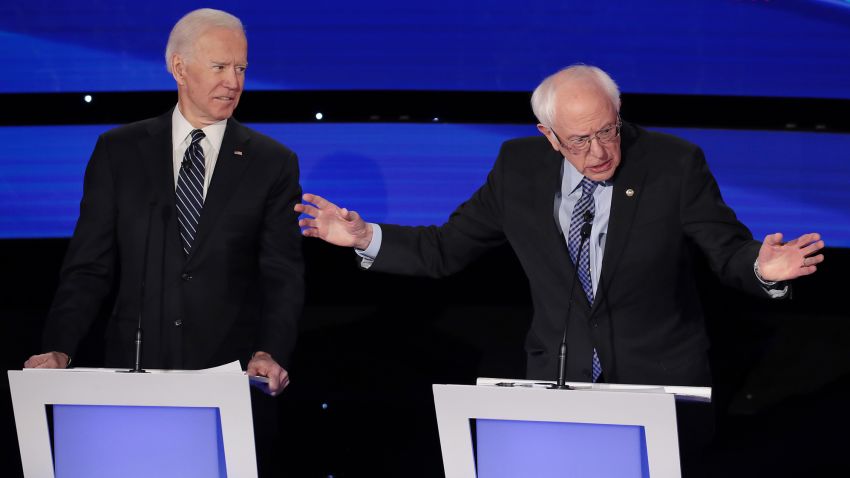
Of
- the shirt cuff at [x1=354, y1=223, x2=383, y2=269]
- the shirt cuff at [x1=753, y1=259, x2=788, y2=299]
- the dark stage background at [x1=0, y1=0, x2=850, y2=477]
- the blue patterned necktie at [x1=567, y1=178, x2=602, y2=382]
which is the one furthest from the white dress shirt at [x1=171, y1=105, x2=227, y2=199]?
the shirt cuff at [x1=753, y1=259, x2=788, y2=299]

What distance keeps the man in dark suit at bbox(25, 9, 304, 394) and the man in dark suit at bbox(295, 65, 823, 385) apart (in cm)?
25

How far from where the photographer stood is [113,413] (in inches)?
92.5

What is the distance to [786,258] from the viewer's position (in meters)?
2.64

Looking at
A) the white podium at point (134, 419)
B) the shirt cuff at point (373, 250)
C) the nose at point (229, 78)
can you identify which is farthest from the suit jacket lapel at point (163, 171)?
the white podium at point (134, 419)

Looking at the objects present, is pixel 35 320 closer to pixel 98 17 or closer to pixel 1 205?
pixel 1 205

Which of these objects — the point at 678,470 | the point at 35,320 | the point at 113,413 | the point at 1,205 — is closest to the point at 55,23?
the point at 1,205

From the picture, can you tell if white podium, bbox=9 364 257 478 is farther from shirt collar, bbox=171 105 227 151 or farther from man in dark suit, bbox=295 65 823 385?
shirt collar, bbox=171 105 227 151

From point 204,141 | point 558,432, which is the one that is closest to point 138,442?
point 558,432

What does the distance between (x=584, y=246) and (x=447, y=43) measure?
1.40 meters

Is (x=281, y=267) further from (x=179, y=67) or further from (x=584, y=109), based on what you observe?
(x=584, y=109)

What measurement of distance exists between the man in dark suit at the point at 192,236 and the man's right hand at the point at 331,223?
0.70ft

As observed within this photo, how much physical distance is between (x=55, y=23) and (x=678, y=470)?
9.70 feet

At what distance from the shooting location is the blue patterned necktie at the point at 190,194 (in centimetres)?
313

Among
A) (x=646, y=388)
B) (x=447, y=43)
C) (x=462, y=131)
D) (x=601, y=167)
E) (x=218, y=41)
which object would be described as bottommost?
(x=646, y=388)
